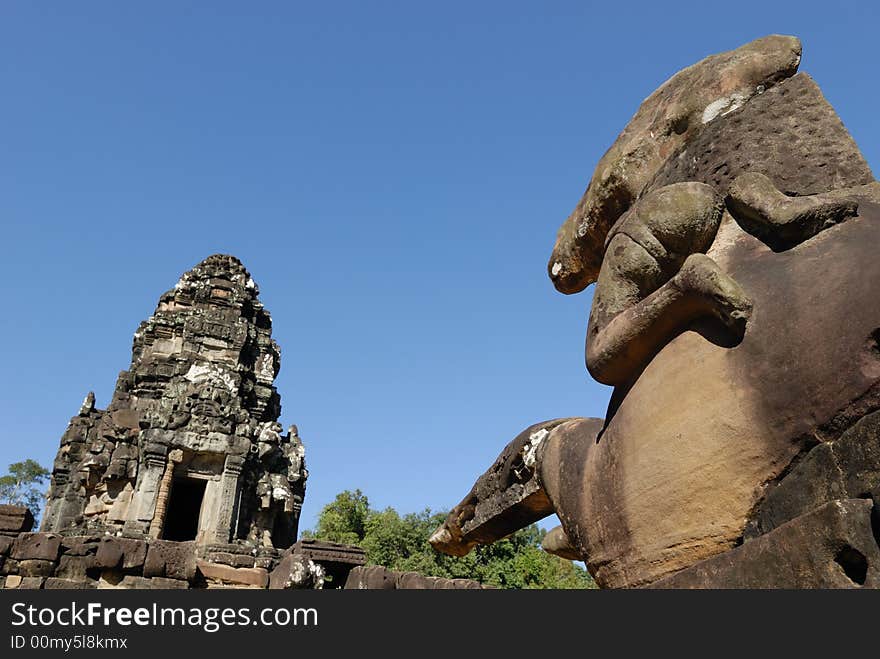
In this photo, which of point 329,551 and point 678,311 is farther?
point 329,551

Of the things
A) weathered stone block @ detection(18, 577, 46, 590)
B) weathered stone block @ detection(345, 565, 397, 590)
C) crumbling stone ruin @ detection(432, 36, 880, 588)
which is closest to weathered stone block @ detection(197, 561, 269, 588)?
weathered stone block @ detection(345, 565, 397, 590)

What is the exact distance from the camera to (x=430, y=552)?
31688 millimetres

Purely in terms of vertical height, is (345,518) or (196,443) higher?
(345,518)

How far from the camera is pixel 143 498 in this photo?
16.5 meters

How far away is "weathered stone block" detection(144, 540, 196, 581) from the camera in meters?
9.30

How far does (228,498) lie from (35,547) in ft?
26.0

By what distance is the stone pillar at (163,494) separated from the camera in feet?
53.6

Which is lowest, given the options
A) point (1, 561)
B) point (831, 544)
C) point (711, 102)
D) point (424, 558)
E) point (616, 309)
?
point (831, 544)

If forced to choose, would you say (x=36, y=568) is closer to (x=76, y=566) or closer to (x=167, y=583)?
(x=76, y=566)

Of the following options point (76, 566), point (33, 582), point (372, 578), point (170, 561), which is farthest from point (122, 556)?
point (372, 578)

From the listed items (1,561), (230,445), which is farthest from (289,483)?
(1,561)

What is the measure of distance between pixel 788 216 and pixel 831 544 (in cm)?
109

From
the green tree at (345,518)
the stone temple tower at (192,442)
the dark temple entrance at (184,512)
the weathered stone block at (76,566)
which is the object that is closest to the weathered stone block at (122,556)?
the weathered stone block at (76,566)
